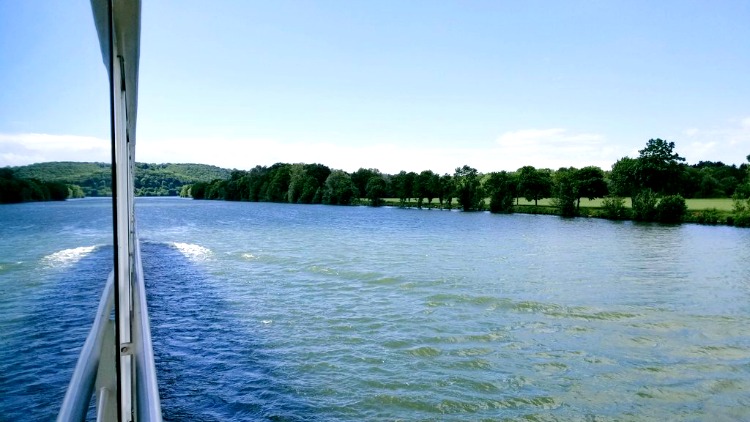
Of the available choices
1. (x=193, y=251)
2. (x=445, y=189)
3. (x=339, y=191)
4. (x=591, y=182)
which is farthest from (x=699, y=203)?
(x=193, y=251)

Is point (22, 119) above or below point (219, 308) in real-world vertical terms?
above

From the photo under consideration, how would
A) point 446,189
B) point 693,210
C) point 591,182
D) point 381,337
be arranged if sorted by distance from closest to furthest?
point 381,337, point 693,210, point 591,182, point 446,189

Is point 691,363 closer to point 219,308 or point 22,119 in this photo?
point 219,308

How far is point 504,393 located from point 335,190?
377 feet

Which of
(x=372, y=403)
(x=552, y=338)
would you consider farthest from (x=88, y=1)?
(x=552, y=338)

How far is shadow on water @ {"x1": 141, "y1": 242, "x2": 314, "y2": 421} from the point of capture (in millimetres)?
6727

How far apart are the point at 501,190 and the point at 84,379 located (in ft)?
305

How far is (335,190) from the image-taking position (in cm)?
12156

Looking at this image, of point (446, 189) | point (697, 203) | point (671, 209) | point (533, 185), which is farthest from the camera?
point (446, 189)

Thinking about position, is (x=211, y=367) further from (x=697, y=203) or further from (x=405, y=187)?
(x=405, y=187)

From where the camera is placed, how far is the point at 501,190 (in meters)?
91.3

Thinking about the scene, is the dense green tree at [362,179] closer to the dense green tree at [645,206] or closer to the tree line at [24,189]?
the dense green tree at [645,206]

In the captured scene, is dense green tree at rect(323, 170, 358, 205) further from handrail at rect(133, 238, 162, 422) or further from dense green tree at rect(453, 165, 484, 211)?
handrail at rect(133, 238, 162, 422)

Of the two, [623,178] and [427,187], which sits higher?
[623,178]
